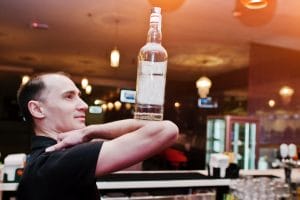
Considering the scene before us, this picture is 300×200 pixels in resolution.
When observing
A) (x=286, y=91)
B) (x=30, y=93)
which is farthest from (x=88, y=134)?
(x=286, y=91)

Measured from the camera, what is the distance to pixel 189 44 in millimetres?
5590

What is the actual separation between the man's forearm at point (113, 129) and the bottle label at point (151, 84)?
0.07 m

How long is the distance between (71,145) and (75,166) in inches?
5.3

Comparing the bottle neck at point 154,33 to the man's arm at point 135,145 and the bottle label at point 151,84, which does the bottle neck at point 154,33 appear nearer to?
the bottle label at point 151,84

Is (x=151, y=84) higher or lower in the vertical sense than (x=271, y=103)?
lower

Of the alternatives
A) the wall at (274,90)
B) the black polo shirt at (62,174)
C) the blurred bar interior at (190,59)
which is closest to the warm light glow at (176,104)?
the blurred bar interior at (190,59)

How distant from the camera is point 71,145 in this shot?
94 centimetres

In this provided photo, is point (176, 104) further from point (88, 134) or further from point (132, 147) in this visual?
point (132, 147)

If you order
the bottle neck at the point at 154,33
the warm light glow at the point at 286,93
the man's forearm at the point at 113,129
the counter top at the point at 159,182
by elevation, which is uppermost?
the warm light glow at the point at 286,93

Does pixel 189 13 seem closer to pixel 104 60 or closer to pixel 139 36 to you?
pixel 139 36

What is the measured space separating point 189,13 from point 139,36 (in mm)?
1385

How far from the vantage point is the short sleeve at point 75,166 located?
2.66 feet

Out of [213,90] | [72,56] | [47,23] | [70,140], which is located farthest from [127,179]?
[213,90]

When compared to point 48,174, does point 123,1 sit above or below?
above
